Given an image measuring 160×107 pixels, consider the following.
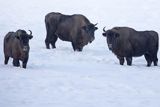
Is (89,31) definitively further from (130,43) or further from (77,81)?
(77,81)

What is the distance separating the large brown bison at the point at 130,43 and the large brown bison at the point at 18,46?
3.10 metres

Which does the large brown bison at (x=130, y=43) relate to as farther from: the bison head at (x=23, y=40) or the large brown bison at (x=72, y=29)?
the large brown bison at (x=72, y=29)

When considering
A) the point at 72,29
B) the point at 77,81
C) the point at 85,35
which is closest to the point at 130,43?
the point at 85,35

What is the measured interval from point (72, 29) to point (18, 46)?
6.20 metres

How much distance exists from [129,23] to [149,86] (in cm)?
2023

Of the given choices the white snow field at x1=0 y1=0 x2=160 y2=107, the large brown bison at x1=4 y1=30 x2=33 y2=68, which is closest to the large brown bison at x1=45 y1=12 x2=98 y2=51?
the white snow field at x1=0 y1=0 x2=160 y2=107

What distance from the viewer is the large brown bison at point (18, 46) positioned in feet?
47.5

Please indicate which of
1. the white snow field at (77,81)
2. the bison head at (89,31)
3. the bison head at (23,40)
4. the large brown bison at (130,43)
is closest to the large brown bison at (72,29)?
the bison head at (89,31)

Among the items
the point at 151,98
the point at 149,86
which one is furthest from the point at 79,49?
the point at 151,98

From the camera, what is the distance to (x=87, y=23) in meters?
20.6

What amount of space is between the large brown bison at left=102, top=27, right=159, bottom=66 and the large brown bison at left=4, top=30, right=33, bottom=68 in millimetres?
3104

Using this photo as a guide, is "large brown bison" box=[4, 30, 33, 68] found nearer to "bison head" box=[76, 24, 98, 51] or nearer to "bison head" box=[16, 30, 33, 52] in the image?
"bison head" box=[16, 30, 33, 52]

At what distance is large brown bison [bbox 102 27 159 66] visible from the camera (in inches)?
655

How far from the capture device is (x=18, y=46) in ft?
48.4
